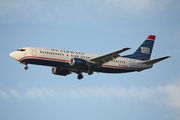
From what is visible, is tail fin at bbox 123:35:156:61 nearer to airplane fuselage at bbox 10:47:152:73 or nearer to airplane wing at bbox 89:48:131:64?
airplane fuselage at bbox 10:47:152:73

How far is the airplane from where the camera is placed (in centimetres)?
4397

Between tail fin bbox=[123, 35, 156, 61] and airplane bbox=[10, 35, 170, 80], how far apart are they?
1.15 metres

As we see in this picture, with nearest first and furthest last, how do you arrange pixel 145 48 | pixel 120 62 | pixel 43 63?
pixel 43 63 < pixel 120 62 < pixel 145 48

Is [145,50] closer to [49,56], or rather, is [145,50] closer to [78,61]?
[78,61]

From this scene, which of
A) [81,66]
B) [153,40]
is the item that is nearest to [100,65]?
[81,66]

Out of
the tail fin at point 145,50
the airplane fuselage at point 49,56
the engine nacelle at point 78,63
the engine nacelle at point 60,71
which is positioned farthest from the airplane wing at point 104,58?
the tail fin at point 145,50

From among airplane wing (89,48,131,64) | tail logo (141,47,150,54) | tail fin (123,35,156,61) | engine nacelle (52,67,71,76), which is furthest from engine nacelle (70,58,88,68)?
tail logo (141,47,150,54)

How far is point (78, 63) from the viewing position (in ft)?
144

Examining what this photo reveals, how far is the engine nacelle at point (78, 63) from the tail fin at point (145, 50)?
1177 cm

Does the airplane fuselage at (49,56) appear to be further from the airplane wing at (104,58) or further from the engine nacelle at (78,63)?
the airplane wing at (104,58)

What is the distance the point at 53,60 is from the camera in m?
44.3

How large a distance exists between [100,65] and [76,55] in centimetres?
460

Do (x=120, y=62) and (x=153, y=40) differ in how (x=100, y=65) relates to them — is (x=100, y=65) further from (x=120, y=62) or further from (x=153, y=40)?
(x=153, y=40)

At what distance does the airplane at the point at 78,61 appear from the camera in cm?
4397
